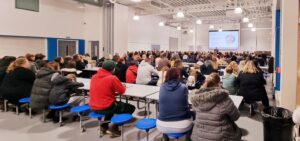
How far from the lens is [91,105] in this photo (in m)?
3.75

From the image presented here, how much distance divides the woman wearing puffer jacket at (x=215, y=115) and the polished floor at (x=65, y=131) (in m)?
1.27

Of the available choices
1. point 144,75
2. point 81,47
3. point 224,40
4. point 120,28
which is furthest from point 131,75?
point 224,40

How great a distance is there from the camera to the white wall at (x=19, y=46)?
9.02 m

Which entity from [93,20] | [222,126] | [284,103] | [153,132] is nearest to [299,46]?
[284,103]

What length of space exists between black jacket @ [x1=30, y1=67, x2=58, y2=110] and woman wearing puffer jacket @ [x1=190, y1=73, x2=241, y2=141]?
3024 millimetres

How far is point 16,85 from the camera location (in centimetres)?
479

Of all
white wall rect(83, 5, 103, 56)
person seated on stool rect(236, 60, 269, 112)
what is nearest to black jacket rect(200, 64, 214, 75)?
person seated on stool rect(236, 60, 269, 112)

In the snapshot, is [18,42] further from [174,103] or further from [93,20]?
[174,103]

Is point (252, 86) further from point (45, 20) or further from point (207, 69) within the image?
point (45, 20)

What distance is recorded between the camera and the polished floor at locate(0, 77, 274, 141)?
3717 mm

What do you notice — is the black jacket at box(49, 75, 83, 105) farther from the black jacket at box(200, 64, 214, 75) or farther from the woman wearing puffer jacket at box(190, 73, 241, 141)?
the black jacket at box(200, 64, 214, 75)

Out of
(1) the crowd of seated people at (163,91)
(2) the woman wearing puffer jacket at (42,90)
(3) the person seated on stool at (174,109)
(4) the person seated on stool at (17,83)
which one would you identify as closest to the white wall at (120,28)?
(1) the crowd of seated people at (163,91)

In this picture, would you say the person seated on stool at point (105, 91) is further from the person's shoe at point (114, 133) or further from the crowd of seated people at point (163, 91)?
the person's shoe at point (114, 133)

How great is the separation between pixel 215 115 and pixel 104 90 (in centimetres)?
184
